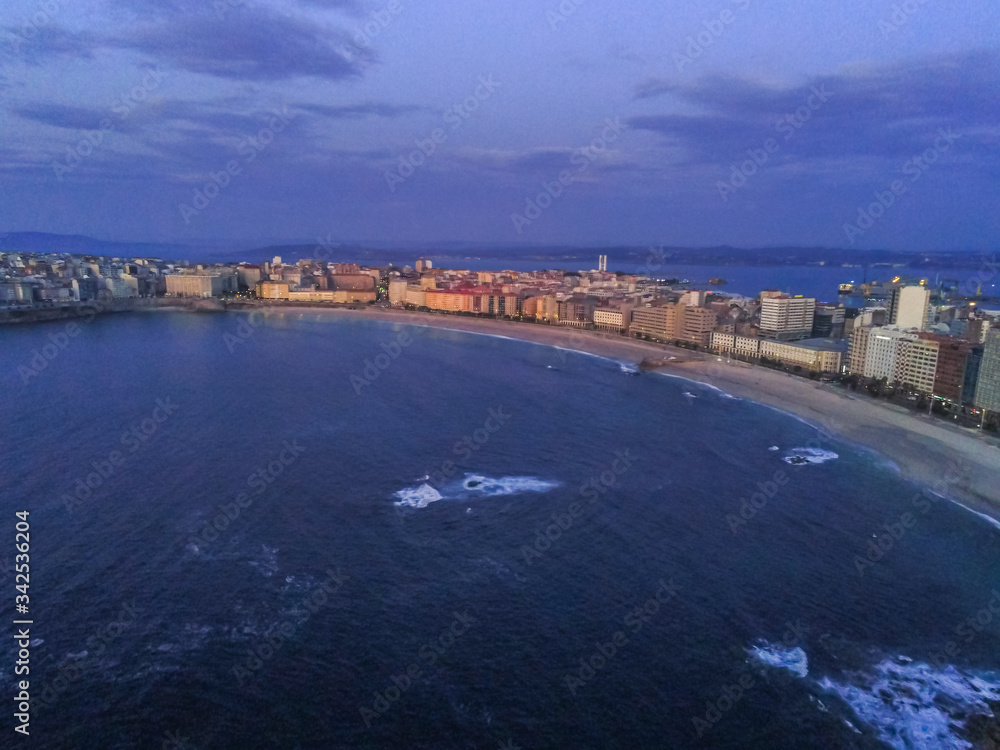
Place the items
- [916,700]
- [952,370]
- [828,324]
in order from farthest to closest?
1. [828,324]
2. [952,370]
3. [916,700]

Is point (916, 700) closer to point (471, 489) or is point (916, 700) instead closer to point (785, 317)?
point (471, 489)

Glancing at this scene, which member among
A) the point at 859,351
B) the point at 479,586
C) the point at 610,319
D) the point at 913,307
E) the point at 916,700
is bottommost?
the point at 916,700

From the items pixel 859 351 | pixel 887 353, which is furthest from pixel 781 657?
pixel 859 351

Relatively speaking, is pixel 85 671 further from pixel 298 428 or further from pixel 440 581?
pixel 298 428

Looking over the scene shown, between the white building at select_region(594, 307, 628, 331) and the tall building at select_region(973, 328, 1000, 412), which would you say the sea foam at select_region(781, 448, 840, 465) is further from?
the white building at select_region(594, 307, 628, 331)

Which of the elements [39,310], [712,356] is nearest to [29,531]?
[712,356]

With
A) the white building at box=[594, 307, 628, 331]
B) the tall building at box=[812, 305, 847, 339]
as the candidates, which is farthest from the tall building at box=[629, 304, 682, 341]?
the tall building at box=[812, 305, 847, 339]
